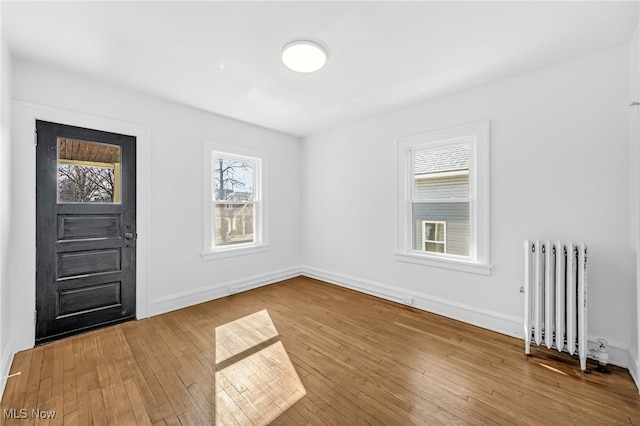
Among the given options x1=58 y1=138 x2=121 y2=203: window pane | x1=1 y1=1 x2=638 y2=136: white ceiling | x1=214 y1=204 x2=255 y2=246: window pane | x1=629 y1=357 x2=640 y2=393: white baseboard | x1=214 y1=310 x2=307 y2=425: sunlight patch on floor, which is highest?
x1=1 y1=1 x2=638 y2=136: white ceiling

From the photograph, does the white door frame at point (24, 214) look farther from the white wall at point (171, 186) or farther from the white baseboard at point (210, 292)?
the white baseboard at point (210, 292)

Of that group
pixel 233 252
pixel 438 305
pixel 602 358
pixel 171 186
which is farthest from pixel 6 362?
pixel 602 358

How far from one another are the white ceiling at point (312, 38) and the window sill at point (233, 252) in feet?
6.84

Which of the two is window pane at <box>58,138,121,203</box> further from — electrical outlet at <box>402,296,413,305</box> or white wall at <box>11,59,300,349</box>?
electrical outlet at <box>402,296,413,305</box>

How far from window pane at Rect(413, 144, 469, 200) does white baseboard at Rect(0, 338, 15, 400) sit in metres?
4.15

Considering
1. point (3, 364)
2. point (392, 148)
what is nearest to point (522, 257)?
point (392, 148)

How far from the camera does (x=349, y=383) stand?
1942mm

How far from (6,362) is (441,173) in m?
4.45

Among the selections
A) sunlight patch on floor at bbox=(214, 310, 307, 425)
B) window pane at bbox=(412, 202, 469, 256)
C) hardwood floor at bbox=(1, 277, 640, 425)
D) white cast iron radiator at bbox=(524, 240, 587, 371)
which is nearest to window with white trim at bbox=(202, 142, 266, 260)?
hardwood floor at bbox=(1, 277, 640, 425)

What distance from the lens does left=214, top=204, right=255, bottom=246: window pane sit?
3887mm

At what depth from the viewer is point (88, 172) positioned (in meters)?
2.75

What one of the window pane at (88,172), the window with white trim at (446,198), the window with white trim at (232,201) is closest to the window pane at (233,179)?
the window with white trim at (232,201)

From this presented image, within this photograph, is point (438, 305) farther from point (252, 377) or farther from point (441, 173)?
point (252, 377)

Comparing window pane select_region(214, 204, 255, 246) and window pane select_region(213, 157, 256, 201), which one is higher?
window pane select_region(213, 157, 256, 201)
